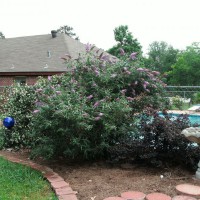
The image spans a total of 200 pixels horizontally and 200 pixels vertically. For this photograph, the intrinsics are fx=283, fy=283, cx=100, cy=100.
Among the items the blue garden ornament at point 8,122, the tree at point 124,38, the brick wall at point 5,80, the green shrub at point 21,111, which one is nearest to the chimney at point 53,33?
the brick wall at point 5,80

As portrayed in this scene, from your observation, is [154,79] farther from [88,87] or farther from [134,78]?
[88,87]

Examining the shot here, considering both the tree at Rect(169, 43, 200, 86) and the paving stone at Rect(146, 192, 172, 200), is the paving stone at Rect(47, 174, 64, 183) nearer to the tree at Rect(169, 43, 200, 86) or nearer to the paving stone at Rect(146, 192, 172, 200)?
the paving stone at Rect(146, 192, 172, 200)

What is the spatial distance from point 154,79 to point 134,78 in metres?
0.45

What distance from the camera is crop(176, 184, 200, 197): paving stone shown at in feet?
10.2

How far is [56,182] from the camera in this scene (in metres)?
3.57

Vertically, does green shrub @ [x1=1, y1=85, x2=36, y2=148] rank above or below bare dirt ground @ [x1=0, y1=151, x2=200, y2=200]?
above

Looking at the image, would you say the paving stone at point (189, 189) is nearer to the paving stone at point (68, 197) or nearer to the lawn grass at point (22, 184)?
the paving stone at point (68, 197)

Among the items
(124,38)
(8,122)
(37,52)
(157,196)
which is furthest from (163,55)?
(157,196)

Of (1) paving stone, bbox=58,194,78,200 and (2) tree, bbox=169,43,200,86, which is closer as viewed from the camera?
(1) paving stone, bbox=58,194,78,200

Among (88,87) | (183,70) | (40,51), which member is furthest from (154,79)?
(183,70)

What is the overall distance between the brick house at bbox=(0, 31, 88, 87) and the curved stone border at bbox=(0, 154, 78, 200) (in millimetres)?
12106

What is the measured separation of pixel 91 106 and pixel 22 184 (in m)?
1.46

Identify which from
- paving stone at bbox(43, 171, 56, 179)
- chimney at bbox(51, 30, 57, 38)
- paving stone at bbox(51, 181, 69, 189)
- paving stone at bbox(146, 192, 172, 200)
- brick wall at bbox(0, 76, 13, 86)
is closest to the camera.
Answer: paving stone at bbox(146, 192, 172, 200)

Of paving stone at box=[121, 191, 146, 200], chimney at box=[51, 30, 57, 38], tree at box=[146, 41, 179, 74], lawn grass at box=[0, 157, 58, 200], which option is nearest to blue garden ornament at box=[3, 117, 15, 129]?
lawn grass at box=[0, 157, 58, 200]
